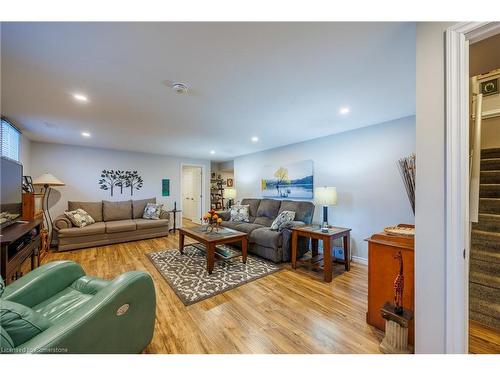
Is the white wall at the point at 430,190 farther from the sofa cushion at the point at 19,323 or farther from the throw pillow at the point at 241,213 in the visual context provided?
the throw pillow at the point at 241,213

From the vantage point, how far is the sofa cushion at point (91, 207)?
4.36 metres

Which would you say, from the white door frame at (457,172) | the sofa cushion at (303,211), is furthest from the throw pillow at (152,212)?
the white door frame at (457,172)

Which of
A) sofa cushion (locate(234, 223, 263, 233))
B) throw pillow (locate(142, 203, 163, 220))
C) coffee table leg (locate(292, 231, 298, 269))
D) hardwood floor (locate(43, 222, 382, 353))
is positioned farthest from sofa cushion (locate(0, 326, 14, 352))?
throw pillow (locate(142, 203, 163, 220))

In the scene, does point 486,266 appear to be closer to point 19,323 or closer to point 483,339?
point 483,339

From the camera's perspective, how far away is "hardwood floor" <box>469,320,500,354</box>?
1484mm

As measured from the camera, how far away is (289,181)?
4.46 meters

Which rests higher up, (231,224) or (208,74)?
(208,74)

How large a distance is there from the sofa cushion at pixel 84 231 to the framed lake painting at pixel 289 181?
3.61 meters

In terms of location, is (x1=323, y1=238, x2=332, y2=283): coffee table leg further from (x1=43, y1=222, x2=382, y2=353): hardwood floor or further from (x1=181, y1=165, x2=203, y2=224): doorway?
(x1=181, y1=165, x2=203, y2=224): doorway

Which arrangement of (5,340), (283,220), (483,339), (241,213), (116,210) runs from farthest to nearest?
1. (116,210)
2. (241,213)
3. (283,220)
4. (483,339)
5. (5,340)

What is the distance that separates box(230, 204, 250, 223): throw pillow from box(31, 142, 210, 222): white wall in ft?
7.63

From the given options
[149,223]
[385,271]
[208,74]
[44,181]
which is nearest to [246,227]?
[149,223]

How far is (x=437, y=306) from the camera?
3.57 ft

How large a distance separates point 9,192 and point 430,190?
380 centimetres
